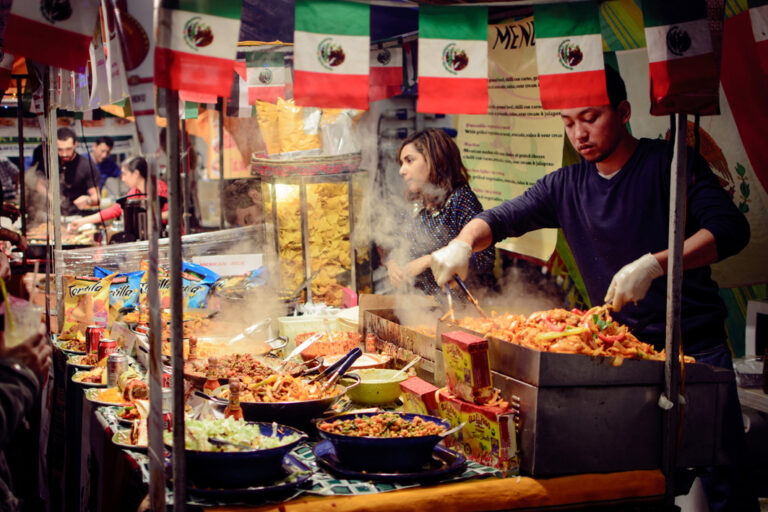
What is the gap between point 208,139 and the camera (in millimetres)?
13250

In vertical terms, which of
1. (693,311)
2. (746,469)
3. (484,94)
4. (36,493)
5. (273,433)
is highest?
(484,94)

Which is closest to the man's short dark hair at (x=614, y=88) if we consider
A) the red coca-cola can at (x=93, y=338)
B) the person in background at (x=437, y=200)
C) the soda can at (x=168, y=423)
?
the person in background at (x=437, y=200)

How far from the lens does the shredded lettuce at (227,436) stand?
204 centimetres

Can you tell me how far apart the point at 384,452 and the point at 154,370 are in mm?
751

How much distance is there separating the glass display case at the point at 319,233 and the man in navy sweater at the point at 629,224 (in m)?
2.11

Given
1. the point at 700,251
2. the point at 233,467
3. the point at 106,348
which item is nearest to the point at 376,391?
the point at 233,467

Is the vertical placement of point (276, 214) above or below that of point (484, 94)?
below

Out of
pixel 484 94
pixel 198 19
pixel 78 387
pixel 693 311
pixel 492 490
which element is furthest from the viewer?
pixel 78 387

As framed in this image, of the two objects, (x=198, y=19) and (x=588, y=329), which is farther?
(x=588, y=329)

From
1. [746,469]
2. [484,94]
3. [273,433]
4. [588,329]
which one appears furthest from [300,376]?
[746,469]

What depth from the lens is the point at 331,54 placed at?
2.42m

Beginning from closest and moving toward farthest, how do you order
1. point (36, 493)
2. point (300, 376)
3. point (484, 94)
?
point (484, 94)
point (300, 376)
point (36, 493)

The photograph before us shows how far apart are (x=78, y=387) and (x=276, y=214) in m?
2.45

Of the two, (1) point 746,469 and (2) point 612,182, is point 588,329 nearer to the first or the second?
(1) point 746,469
